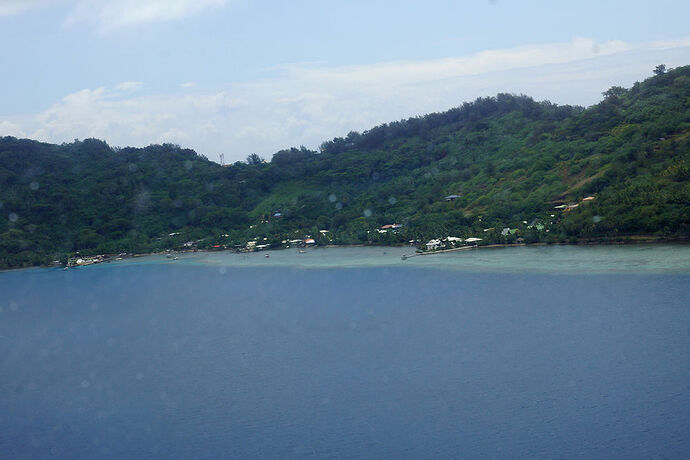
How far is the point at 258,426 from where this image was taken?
42.7ft

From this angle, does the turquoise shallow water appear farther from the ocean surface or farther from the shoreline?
the shoreline

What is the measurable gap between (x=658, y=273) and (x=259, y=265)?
71.7ft

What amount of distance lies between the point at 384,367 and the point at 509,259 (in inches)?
515

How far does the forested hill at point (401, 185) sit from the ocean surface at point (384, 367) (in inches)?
178

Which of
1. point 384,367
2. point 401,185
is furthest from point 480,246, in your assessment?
point 384,367

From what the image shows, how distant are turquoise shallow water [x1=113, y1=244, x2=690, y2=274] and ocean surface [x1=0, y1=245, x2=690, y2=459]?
181 millimetres

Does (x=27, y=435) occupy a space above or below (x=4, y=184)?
below

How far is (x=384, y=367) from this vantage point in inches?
613

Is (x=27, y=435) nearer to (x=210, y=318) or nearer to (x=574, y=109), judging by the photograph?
(x=210, y=318)

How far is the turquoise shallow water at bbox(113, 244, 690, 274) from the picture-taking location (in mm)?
22109

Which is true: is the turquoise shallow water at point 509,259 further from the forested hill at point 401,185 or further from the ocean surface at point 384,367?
the forested hill at point 401,185

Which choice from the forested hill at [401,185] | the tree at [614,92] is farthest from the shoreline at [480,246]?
the tree at [614,92]

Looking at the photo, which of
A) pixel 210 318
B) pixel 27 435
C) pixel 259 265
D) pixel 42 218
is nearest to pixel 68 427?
pixel 27 435

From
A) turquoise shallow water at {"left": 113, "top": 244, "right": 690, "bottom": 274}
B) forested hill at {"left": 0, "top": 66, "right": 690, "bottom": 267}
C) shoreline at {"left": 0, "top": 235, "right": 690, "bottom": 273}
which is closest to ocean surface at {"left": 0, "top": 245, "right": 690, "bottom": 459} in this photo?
turquoise shallow water at {"left": 113, "top": 244, "right": 690, "bottom": 274}
